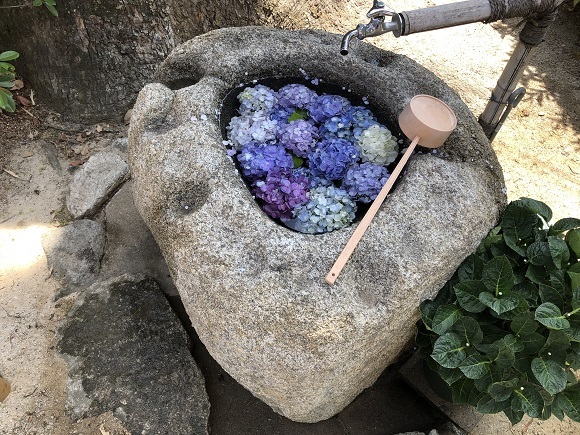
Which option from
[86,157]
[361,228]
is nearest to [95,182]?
[86,157]

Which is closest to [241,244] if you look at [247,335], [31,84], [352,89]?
[247,335]

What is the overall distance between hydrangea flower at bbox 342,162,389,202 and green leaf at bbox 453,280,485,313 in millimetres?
487

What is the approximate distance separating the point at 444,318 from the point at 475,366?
0.62 feet

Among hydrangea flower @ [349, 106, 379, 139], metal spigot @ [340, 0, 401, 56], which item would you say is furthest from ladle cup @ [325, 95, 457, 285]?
metal spigot @ [340, 0, 401, 56]

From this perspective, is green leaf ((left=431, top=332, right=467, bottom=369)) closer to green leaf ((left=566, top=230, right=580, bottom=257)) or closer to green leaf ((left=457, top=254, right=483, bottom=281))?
green leaf ((left=457, top=254, right=483, bottom=281))

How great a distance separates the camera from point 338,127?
7.00 ft

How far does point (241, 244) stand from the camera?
1646 millimetres

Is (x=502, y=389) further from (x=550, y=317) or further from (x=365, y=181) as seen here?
(x=365, y=181)

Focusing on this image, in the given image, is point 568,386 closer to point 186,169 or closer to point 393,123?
point 393,123

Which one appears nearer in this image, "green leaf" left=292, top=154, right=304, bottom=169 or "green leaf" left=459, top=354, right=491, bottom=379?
"green leaf" left=459, top=354, right=491, bottom=379

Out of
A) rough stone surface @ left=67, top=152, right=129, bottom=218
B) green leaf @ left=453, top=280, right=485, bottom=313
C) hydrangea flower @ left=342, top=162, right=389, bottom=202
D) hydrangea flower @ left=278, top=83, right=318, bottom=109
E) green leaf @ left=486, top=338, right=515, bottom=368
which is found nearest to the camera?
green leaf @ left=486, top=338, right=515, bottom=368

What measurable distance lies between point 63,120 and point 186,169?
177cm

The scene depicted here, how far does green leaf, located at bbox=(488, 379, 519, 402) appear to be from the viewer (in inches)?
65.2

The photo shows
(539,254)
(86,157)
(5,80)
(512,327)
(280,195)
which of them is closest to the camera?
(512,327)
